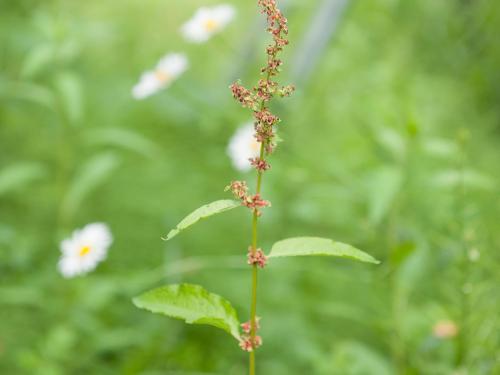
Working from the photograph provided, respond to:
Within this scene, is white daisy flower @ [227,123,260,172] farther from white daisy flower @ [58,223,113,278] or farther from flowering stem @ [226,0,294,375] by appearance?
flowering stem @ [226,0,294,375]

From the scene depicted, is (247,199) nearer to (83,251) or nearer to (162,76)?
(83,251)

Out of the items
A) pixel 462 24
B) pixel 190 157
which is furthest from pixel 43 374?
pixel 462 24

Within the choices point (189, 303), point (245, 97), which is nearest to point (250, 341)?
point (189, 303)

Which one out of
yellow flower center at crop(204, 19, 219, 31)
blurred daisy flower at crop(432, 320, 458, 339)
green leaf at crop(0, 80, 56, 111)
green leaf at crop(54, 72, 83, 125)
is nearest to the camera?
blurred daisy flower at crop(432, 320, 458, 339)

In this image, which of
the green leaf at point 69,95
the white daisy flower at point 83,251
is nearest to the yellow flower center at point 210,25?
the green leaf at point 69,95

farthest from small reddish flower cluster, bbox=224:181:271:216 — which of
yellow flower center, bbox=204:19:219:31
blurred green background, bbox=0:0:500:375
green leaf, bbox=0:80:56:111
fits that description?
yellow flower center, bbox=204:19:219:31

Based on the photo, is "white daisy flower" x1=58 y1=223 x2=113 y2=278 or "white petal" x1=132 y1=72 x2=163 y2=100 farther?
"white petal" x1=132 y1=72 x2=163 y2=100

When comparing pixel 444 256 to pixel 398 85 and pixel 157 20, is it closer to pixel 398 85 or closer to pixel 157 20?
pixel 398 85
